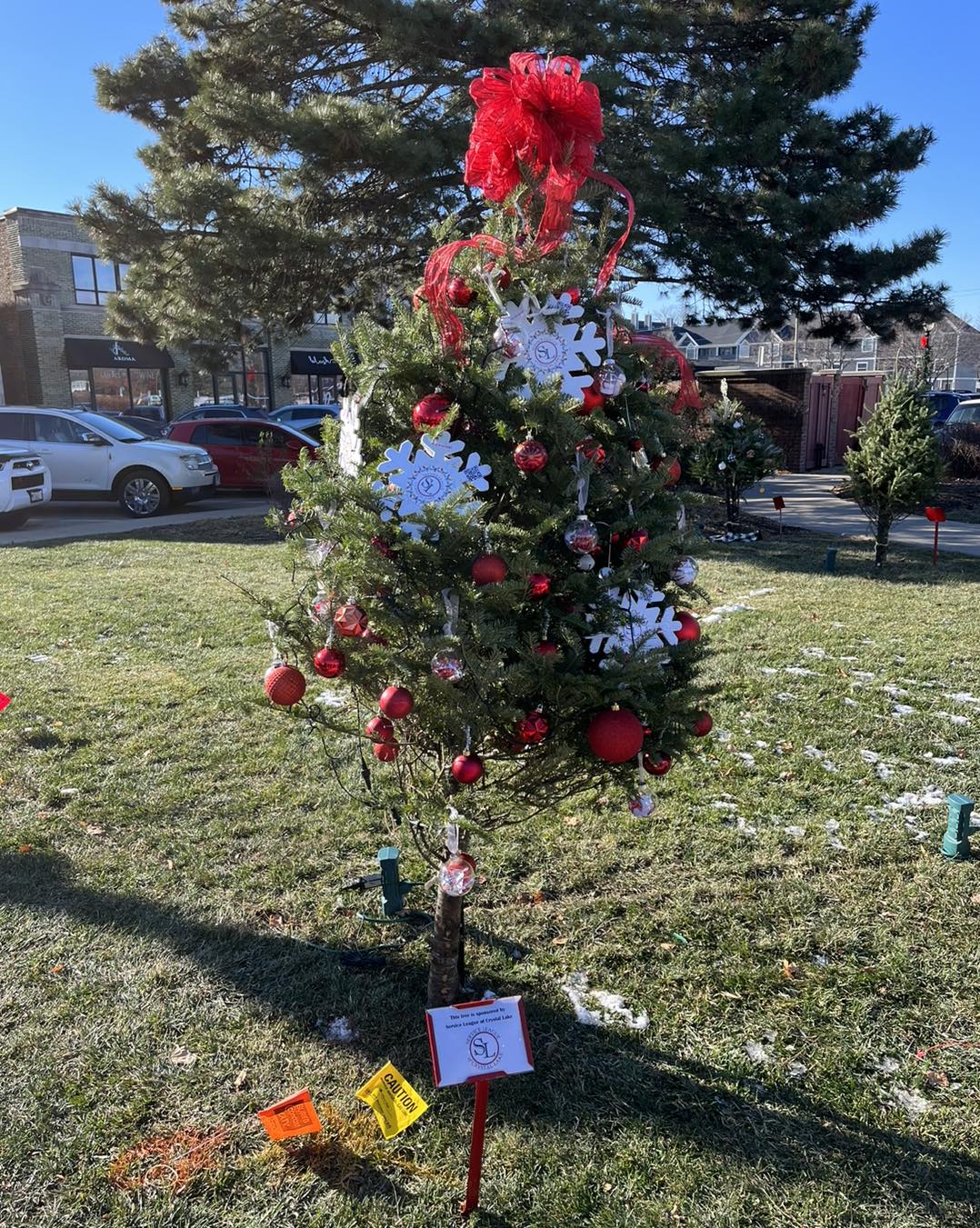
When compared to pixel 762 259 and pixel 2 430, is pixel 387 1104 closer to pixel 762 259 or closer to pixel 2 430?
pixel 762 259

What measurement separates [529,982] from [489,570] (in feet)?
5.42

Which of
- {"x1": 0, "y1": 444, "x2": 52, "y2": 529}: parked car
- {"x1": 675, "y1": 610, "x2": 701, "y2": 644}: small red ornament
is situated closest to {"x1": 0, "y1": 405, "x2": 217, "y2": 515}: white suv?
{"x1": 0, "y1": 444, "x2": 52, "y2": 529}: parked car

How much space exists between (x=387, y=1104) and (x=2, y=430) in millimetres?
14287

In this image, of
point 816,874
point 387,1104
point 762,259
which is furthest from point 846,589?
point 387,1104

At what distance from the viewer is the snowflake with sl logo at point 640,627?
2.24 m

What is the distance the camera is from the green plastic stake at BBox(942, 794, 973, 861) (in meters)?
3.69

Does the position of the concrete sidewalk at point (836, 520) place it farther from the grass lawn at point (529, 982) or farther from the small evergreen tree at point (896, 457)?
the grass lawn at point (529, 982)

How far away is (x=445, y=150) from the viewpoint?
31.4ft

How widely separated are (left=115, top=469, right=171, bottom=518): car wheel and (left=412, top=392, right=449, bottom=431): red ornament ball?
42.2 ft

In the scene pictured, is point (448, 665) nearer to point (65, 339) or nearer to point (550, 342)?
point (550, 342)

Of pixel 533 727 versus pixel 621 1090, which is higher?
pixel 533 727

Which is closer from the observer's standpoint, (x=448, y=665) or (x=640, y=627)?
(x=448, y=665)

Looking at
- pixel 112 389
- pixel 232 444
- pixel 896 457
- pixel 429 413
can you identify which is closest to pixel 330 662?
pixel 429 413

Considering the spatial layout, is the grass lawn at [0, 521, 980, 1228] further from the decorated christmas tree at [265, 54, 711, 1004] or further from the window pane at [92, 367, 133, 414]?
the window pane at [92, 367, 133, 414]
